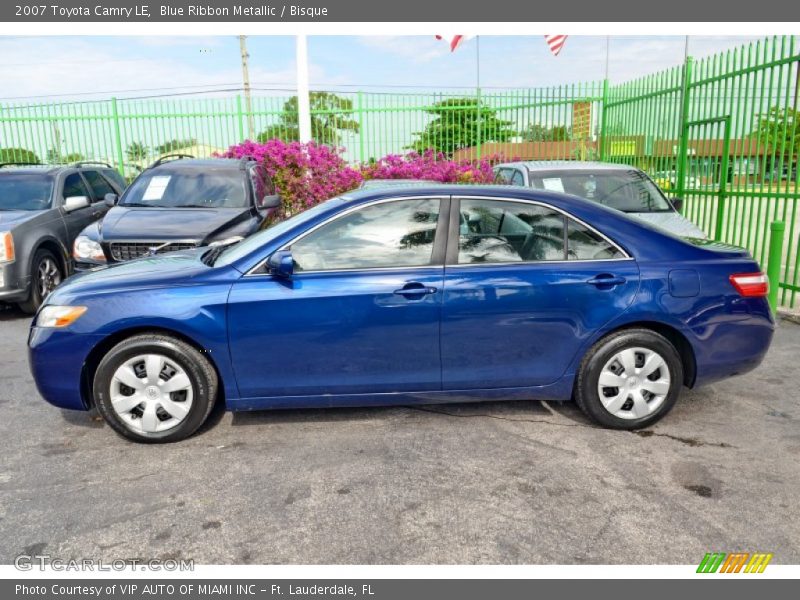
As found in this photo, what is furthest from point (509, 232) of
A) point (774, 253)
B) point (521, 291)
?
point (774, 253)

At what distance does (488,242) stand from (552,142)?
9.88 metres

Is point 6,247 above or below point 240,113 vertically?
below

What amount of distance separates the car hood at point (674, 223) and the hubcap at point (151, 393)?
503 centimetres

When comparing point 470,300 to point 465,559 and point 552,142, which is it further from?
point 552,142

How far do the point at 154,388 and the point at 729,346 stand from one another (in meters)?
3.64

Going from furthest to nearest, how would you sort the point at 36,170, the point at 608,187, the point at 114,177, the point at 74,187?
the point at 114,177 < the point at 74,187 < the point at 36,170 < the point at 608,187

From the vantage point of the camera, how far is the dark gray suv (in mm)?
7000

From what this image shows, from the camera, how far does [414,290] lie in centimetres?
371

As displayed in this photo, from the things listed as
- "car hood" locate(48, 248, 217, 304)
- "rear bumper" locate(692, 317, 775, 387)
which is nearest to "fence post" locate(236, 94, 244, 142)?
"car hood" locate(48, 248, 217, 304)

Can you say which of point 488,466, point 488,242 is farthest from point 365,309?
point 488,466

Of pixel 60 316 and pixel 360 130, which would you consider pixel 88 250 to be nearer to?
pixel 60 316

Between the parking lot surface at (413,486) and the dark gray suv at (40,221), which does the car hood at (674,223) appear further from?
the dark gray suv at (40,221)

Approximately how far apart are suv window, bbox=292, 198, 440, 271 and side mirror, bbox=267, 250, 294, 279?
0.39 ft

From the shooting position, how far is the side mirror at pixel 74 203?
8.04 meters
